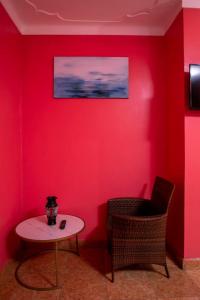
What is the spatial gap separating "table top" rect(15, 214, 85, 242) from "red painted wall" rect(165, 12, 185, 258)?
1026mm

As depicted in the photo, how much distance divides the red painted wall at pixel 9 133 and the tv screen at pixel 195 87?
1820 millimetres

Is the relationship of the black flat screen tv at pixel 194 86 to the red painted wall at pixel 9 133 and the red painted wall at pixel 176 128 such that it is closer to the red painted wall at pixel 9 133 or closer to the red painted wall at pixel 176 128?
→ the red painted wall at pixel 176 128

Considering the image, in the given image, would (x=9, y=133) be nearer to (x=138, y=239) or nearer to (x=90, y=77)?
(x=90, y=77)

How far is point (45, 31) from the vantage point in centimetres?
260

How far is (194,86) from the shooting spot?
2127mm

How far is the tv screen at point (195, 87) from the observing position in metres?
2.12

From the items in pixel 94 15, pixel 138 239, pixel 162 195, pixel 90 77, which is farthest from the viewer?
pixel 90 77

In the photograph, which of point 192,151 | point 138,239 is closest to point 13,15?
point 192,151

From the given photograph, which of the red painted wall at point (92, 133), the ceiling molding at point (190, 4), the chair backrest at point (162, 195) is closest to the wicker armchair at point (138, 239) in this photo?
the chair backrest at point (162, 195)

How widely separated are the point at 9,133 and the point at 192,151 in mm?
1867

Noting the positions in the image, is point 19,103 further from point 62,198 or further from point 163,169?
point 163,169

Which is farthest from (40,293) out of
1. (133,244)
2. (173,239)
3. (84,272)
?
(173,239)

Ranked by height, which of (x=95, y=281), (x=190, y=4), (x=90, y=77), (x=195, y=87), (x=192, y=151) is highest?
(x=190, y=4)

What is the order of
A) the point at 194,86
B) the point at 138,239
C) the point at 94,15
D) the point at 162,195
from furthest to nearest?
the point at 94,15
the point at 162,195
the point at 194,86
the point at 138,239
